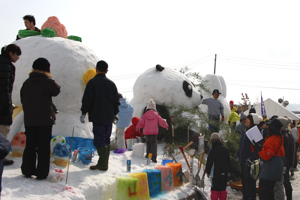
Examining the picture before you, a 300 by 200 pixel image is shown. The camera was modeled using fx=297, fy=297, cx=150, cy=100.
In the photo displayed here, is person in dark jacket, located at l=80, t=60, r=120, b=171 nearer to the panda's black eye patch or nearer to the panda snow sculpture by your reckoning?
the panda snow sculpture

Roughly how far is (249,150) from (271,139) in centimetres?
103

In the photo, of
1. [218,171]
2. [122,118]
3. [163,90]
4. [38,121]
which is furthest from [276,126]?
[163,90]

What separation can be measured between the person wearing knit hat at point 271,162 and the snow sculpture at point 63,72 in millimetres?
3329

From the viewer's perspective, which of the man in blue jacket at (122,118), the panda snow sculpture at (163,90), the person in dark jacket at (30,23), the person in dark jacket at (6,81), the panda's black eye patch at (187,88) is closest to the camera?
the person in dark jacket at (6,81)

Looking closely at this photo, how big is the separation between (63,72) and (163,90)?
4.25m

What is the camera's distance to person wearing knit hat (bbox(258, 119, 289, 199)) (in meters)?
4.48

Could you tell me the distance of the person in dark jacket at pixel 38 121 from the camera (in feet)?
12.6

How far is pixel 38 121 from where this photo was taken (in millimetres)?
3875

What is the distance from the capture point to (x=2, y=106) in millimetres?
3691

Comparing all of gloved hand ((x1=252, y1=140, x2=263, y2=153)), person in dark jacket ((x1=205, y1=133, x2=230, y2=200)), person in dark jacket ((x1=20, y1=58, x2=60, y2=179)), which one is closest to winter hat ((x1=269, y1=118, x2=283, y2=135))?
gloved hand ((x1=252, y1=140, x2=263, y2=153))

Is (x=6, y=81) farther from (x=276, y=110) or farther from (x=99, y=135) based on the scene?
(x=276, y=110)

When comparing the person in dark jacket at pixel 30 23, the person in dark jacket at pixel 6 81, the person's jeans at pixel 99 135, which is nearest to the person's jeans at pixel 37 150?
the person in dark jacket at pixel 6 81

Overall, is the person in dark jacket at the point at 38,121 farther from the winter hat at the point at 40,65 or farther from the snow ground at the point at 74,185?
the snow ground at the point at 74,185

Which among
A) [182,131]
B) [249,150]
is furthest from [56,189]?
[182,131]
